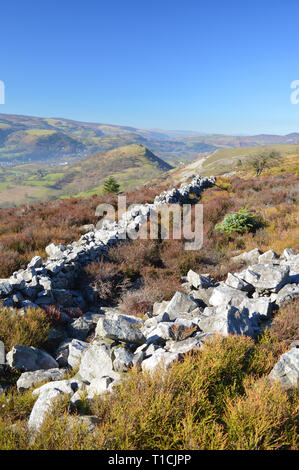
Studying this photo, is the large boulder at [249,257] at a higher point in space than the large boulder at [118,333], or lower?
higher

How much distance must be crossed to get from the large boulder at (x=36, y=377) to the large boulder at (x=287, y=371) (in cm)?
275

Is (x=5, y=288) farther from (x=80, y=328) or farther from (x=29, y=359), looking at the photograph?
(x=29, y=359)

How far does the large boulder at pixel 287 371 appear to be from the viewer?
2906 millimetres

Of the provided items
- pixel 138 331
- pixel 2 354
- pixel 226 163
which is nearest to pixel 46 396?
pixel 2 354

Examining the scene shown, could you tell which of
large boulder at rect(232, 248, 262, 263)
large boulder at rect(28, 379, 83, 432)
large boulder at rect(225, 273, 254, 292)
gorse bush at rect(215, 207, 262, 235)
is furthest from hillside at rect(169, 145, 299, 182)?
large boulder at rect(28, 379, 83, 432)

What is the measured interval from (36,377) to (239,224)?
871 cm

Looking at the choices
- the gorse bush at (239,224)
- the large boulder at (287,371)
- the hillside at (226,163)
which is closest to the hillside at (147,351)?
the large boulder at (287,371)

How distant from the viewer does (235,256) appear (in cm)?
841

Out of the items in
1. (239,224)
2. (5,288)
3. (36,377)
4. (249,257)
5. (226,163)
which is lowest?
(36,377)

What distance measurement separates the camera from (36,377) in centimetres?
337

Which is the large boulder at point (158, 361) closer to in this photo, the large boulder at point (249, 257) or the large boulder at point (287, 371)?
the large boulder at point (287, 371)

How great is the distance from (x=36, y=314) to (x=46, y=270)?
203 cm
